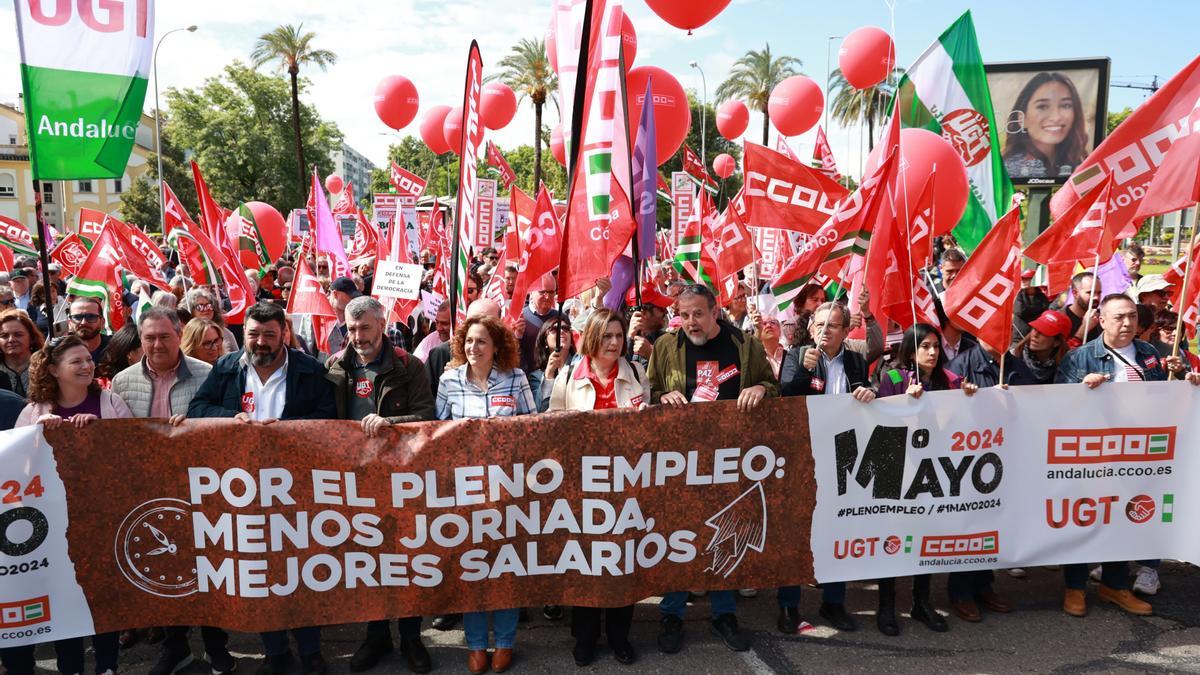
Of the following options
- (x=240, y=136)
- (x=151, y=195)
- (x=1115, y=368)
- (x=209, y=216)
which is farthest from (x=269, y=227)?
(x=151, y=195)

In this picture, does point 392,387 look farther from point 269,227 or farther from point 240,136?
point 240,136

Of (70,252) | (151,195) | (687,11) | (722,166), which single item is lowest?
(70,252)

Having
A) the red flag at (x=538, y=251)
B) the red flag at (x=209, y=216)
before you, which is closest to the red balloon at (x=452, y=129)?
the red flag at (x=209, y=216)

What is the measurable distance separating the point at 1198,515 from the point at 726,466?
278 centimetres

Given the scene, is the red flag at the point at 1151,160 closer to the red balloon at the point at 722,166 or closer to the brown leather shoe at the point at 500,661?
the brown leather shoe at the point at 500,661

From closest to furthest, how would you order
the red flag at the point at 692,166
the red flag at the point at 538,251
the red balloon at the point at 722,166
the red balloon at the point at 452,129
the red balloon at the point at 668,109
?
the red flag at the point at 538,251 < the red balloon at the point at 668,109 < the red flag at the point at 692,166 < the red balloon at the point at 452,129 < the red balloon at the point at 722,166

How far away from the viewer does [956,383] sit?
4.64m

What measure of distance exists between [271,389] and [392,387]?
0.61 m

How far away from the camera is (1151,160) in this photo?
18.8 ft

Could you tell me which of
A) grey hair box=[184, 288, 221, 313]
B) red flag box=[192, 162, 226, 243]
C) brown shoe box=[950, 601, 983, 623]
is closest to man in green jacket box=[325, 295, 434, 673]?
grey hair box=[184, 288, 221, 313]

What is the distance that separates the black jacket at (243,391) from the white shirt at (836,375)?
286 cm

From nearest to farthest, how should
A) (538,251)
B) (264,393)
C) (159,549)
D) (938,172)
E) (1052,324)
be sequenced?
(159,549) → (264,393) → (1052,324) → (538,251) → (938,172)

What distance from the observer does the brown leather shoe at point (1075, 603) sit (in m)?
4.64

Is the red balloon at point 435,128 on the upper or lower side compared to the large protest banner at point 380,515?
upper
